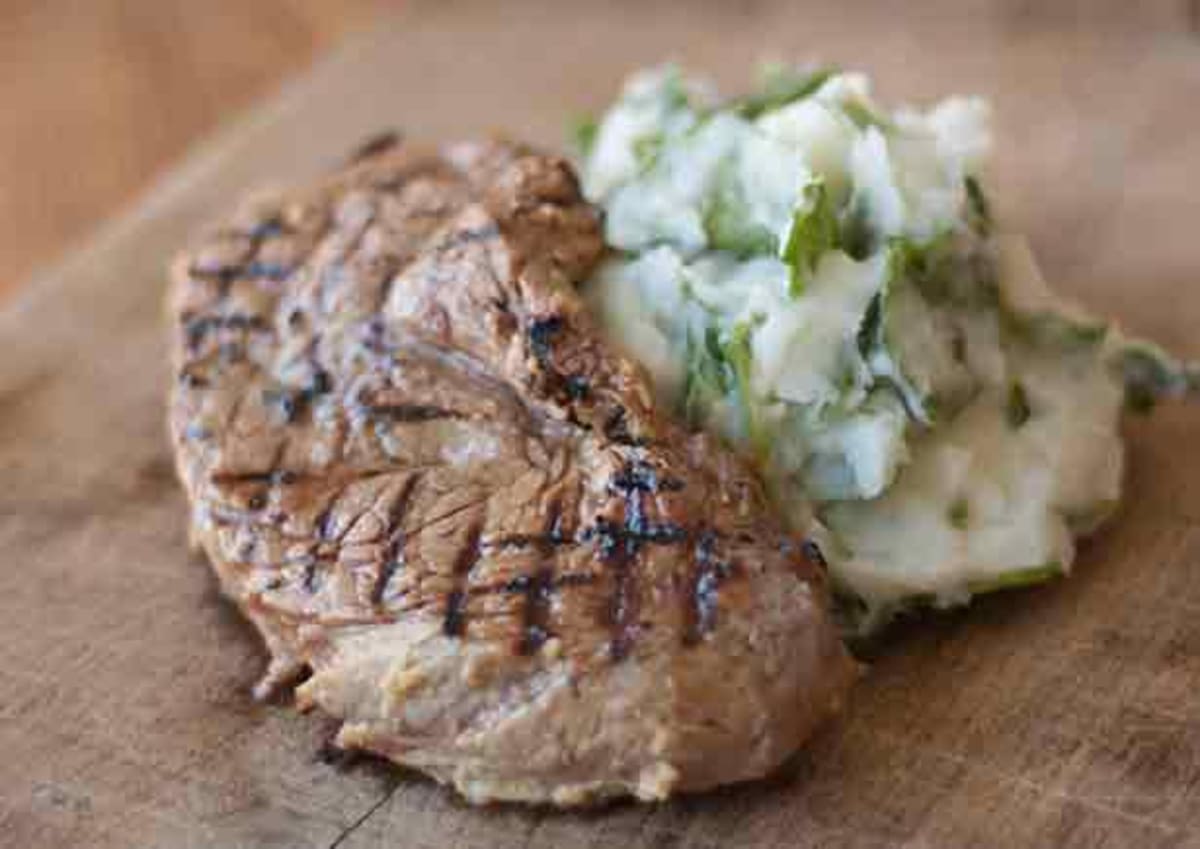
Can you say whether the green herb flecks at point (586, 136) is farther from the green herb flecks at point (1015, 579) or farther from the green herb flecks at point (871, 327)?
the green herb flecks at point (1015, 579)

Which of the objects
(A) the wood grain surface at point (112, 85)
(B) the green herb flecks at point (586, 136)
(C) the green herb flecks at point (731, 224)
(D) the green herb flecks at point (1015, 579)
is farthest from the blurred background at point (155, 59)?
(D) the green herb flecks at point (1015, 579)

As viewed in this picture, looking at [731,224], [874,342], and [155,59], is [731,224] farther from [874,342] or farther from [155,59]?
A: [155,59]

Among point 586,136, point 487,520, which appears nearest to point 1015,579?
point 487,520

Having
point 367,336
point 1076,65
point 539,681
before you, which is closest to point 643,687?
point 539,681

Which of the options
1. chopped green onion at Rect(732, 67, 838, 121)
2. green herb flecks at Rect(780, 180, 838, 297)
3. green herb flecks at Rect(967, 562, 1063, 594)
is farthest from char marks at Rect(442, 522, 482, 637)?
chopped green onion at Rect(732, 67, 838, 121)

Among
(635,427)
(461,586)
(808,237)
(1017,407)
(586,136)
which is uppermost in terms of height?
(586,136)

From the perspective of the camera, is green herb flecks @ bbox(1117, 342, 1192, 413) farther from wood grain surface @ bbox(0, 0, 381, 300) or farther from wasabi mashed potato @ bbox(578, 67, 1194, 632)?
wood grain surface @ bbox(0, 0, 381, 300)
